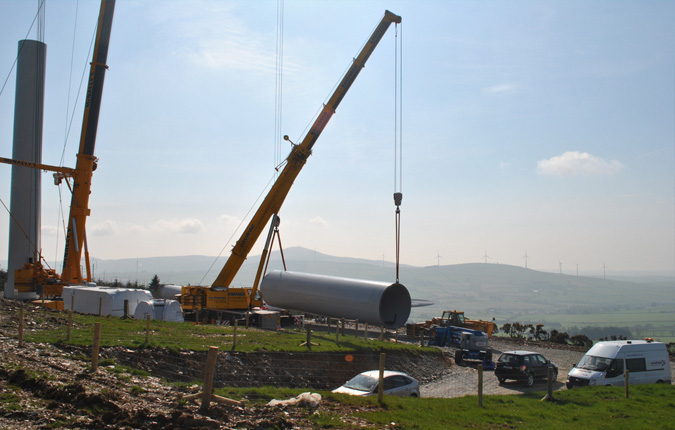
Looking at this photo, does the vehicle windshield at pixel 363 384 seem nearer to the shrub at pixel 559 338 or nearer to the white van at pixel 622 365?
the white van at pixel 622 365

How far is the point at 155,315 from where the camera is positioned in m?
27.5

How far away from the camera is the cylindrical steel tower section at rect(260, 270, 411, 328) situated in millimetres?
25375

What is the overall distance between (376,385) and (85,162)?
23908 millimetres

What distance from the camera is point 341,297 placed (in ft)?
86.4

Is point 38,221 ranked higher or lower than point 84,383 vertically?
higher

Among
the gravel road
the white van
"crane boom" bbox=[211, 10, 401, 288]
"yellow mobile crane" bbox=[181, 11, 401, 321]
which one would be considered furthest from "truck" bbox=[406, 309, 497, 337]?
the white van

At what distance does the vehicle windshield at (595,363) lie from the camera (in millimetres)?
18125

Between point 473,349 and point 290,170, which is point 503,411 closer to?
point 473,349

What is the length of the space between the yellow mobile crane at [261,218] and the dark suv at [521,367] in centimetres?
1716

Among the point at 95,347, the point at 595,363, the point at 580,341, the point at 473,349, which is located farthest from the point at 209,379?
the point at 580,341

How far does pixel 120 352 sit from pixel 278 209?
18.6 m

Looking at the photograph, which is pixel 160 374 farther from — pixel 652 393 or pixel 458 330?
pixel 458 330

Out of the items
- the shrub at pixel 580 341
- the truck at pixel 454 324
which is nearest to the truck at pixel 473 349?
the truck at pixel 454 324

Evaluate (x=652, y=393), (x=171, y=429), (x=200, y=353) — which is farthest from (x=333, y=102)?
(x=171, y=429)
